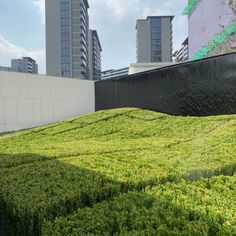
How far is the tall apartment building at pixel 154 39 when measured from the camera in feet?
174

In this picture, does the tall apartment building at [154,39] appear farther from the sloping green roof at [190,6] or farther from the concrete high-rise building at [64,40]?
the sloping green roof at [190,6]

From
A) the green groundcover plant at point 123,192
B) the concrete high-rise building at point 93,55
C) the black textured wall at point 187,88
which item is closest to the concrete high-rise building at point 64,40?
the concrete high-rise building at point 93,55

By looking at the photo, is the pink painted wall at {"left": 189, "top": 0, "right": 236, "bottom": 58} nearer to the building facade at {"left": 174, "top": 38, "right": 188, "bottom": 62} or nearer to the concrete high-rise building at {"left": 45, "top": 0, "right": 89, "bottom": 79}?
the building facade at {"left": 174, "top": 38, "right": 188, "bottom": 62}

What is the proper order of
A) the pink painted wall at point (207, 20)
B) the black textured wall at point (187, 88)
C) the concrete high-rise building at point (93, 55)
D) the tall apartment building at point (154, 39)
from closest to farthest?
the black textured wall at point (187, 88) < the pink painted wall at point (207, 20) < the tall apartment building at point (154, 39) < the concrete high-rise building at point (93, 55)

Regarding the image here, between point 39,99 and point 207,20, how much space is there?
18.7 metres

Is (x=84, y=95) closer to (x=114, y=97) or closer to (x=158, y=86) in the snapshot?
(x=114, y=97)

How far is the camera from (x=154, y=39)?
178 feet

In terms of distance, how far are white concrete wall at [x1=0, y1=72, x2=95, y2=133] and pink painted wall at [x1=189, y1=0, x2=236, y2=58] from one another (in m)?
11.4

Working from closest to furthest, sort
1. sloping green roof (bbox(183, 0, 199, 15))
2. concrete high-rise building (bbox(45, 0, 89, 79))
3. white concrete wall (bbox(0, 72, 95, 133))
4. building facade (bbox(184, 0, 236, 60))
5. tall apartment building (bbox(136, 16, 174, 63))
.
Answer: white concrete wall (bbox(0, 72, 95, 133))
building facade (bbox(184, 0, 236, 60))
sloping green roof (bbox(183, 0, 199, 15))
tall apartment building (bbox(136, 16, 174, 63))
concrete high-rise building (bbox(45, 0, 89, 79))

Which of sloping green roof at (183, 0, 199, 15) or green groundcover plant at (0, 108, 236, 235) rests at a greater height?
sloping green roof at (183, 0, 199, 15)

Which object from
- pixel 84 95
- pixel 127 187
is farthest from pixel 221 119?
pixel 84 95

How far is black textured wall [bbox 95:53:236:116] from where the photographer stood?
733cm

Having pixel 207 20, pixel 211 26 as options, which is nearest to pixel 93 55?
pixel 207 20

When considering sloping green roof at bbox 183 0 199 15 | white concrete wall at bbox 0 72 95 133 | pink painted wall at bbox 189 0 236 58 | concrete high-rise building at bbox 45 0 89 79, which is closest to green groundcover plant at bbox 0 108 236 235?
white concrete wall at bbox 0 72 95 133
